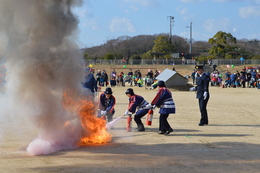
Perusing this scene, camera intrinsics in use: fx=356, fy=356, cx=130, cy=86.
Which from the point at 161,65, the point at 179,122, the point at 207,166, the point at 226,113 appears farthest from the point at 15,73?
the point at 161,65

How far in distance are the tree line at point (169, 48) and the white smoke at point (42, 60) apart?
6446 cm

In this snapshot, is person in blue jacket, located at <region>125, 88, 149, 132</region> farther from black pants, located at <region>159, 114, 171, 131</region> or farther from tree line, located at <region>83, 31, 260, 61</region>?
tree line, located at <region>83, 31, 260, 61</region>

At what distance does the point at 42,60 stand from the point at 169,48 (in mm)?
84462

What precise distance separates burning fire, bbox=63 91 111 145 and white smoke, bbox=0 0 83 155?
9.1 inches

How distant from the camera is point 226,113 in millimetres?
17375

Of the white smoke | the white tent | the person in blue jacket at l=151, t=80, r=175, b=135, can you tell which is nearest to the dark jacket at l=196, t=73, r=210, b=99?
the person in blue jacket at l=151, t=80, r=175, b=135

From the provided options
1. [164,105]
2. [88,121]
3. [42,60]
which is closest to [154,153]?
[88,121]

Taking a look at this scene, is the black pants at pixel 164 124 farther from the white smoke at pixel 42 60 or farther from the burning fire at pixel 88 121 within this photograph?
the white smoke at pixel 42 60

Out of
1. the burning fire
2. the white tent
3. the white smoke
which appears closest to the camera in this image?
the white smoke

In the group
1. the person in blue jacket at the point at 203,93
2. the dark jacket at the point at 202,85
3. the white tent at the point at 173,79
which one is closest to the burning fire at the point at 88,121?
the person in blue jacket at the point at 203,93

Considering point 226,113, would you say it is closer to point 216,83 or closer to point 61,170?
point 61,170

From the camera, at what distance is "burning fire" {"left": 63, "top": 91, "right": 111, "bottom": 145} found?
374 inches

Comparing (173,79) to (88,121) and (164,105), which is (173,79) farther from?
(88,121)

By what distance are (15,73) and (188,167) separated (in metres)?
4.77
